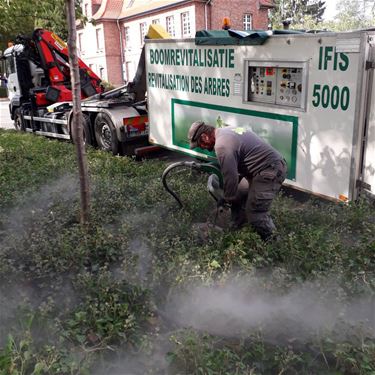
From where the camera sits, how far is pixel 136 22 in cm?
3975

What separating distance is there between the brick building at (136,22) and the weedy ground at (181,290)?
2967 cm

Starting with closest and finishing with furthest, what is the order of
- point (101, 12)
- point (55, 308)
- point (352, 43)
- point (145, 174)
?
point (55, 308), point (352, 43), point (145, 174), point (101, 12)

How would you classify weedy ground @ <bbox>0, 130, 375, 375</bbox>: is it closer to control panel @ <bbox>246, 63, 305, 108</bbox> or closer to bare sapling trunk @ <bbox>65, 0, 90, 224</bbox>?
bare sapling trunk @ <bbox>65, 0, 90, 224</bbox>

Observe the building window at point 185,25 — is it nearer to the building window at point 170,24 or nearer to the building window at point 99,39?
the building window at point 170,24

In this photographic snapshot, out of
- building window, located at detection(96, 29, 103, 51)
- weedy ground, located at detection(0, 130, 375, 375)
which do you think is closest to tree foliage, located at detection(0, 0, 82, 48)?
weedy ground, located at detection(0, 130, 375, 375)

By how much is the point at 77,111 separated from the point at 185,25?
32.0 meters

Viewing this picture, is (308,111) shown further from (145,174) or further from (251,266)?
(145,174)

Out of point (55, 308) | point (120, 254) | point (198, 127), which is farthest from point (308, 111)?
point (55, 308)

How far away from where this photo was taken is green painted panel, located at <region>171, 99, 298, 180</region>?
614 cm

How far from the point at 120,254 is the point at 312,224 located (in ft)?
7.56

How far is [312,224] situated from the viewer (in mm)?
5480

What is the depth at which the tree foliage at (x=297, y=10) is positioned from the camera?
51.0 m

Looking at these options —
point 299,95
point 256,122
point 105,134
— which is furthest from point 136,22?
point 299,95

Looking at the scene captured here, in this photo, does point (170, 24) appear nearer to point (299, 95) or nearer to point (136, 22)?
point (136, 22)
